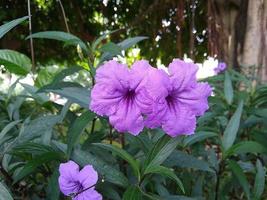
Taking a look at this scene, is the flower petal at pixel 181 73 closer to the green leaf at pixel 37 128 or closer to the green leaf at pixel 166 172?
the green leaf at pixel 166 172

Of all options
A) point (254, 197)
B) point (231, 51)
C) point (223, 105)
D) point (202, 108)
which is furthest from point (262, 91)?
point (231, 51)

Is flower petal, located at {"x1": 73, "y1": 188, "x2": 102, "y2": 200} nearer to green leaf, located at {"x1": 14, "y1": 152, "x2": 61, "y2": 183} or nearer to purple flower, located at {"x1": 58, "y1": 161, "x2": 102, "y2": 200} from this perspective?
purple flower, located at {"x1": 58, "y1": 161, "x2": 102, "y2": 200}

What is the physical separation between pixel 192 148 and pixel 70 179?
56 cm

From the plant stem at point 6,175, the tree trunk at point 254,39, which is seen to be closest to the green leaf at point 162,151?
the plant stem at point 6,175

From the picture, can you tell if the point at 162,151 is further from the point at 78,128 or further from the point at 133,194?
the point at 78,128

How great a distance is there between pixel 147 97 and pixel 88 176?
0.64ft

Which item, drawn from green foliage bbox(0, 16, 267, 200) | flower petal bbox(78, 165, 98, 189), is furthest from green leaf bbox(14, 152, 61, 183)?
flower petal bbox(78, 165, 98, 189)

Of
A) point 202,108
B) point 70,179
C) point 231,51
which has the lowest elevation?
point 231,51

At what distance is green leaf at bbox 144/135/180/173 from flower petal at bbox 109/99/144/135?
62 mm

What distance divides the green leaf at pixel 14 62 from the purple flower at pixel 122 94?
1.01 ft

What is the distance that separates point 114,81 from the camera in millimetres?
647

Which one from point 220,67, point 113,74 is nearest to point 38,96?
point 113,74

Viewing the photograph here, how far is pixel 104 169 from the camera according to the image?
2.59 feet

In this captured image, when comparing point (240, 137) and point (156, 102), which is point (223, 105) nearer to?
point (240, 137)
